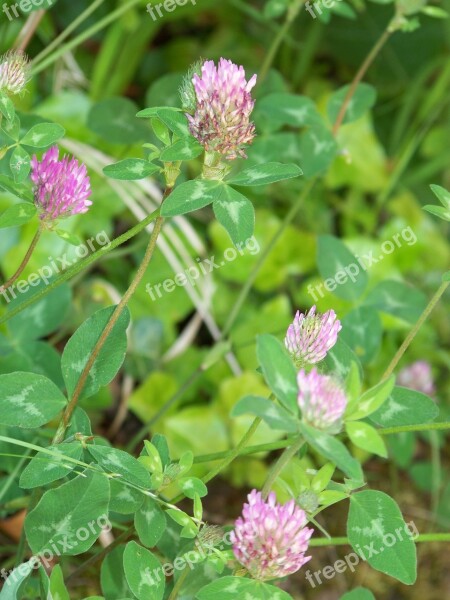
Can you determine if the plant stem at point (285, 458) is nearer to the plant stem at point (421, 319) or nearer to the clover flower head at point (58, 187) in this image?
the plant stem at point (421, 319)

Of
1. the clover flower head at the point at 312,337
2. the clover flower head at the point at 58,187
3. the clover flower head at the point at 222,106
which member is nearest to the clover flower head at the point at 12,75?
the clover flower head at the point at 58,187

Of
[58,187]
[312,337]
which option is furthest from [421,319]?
[58,187]

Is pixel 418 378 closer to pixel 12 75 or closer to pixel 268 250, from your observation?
pixel 268 250

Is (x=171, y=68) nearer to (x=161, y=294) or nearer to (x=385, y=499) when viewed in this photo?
(x=161, y=294)

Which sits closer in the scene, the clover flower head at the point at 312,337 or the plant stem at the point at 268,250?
the clover flower head at the point at 312,337

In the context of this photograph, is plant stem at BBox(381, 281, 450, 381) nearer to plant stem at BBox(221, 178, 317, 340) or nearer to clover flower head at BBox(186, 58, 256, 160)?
clover flower head at BBox(186, 58, 256, 160)

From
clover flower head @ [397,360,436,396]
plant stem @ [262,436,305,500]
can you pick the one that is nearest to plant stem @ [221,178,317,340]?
clover flower head @ [397,360,436,396]
